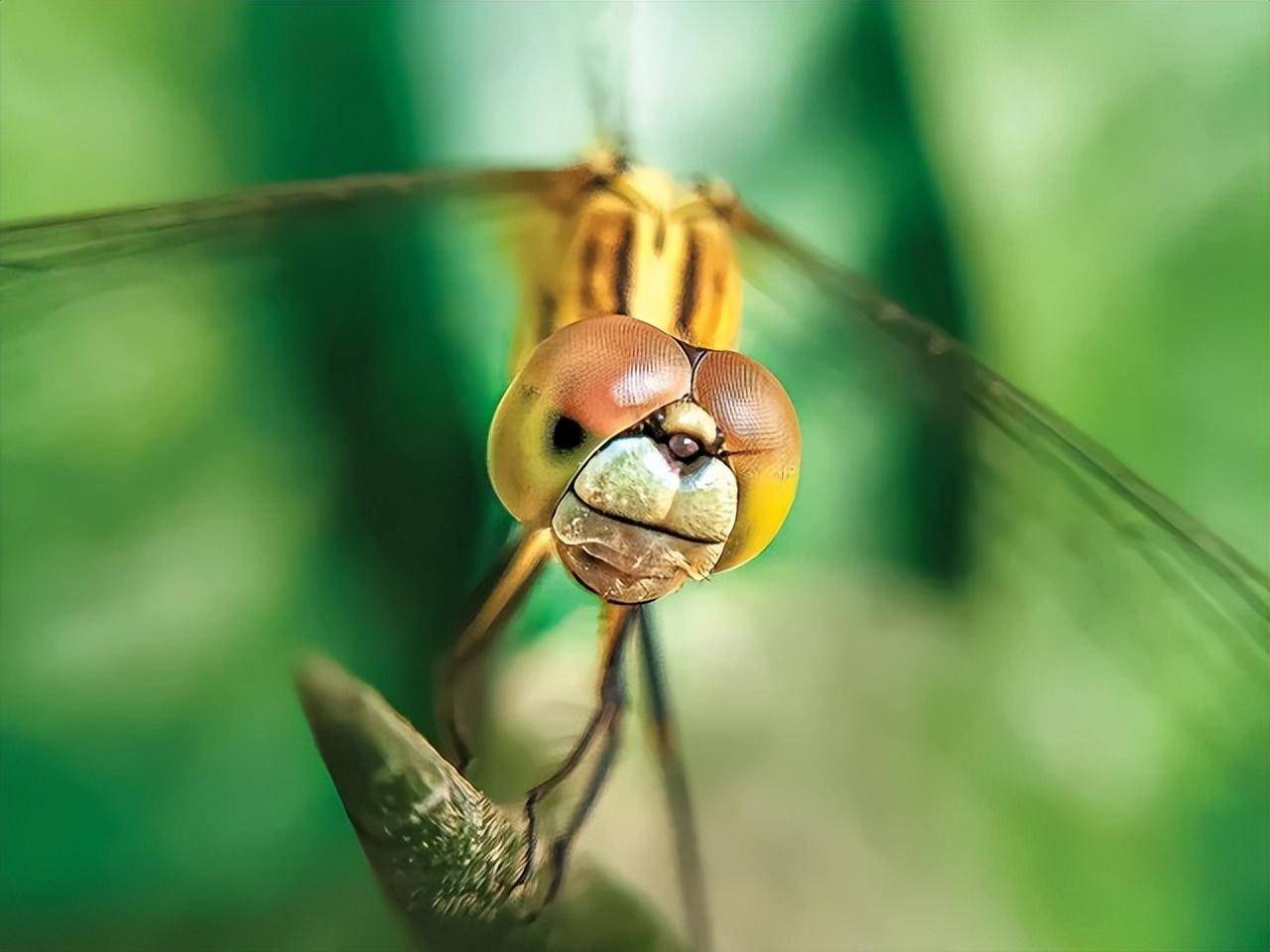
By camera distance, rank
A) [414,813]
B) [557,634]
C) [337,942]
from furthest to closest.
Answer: [557,634] → [337,942] → [414,813]

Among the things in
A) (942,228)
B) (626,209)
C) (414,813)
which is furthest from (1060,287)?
(414,813)

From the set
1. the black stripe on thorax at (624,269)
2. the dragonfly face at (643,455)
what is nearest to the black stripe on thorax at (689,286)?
the black stripe on thorax at (624,269)

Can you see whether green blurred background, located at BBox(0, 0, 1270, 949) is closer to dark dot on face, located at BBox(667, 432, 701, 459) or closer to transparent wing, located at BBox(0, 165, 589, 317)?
transparent wing, located at BBox(0, 165, 589, 317)

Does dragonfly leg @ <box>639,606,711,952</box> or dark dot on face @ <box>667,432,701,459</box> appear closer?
dark dot on face @ <box>667,432,701,459</box>

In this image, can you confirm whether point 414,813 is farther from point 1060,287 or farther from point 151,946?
point 1060,287

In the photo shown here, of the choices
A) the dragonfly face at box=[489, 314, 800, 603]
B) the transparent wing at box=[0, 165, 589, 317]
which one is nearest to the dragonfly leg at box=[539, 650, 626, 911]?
the dragonfly face at box=[489, 314, 800, 603]

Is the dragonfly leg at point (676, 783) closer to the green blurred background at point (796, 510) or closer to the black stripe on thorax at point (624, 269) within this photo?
the green blurred background at point (796, 510)
